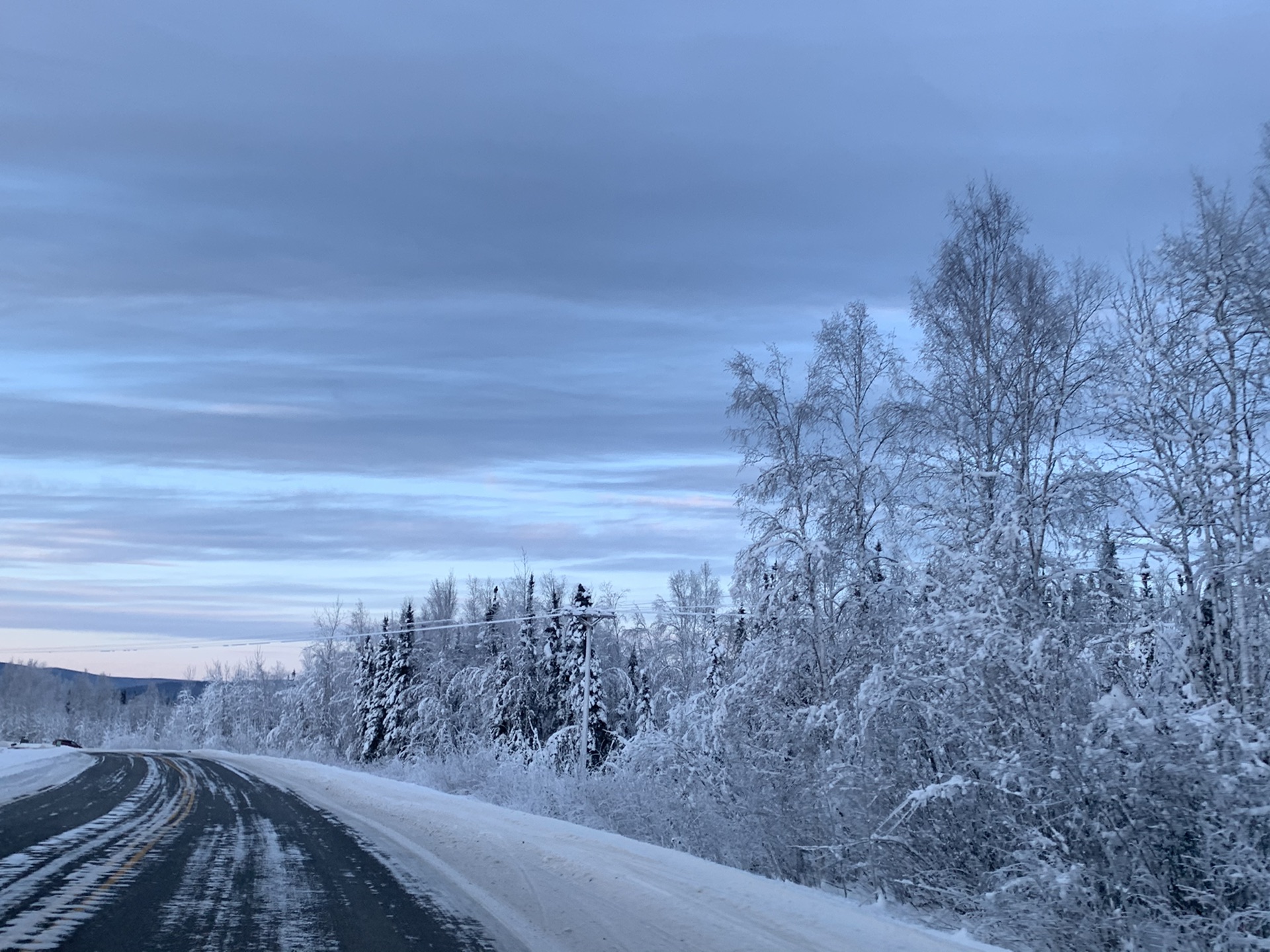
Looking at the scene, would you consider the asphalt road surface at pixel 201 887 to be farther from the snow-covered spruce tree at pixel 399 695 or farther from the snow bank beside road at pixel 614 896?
the snow-covered spruce tree at pixel 399 695

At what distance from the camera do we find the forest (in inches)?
296

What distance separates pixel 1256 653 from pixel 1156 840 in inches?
89.5

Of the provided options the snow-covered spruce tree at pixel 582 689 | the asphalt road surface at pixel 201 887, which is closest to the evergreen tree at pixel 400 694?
the snow-covered spruce tree at pixel 582 689

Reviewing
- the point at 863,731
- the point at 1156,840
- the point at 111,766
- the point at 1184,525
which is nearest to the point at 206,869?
the point at 863,731

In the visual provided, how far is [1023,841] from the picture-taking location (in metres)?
8.55

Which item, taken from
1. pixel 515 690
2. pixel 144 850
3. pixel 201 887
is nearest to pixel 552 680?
pixel 515 690

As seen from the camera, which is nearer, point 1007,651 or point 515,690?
point 1007,651

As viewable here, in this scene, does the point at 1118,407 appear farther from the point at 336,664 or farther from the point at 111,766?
the point at 336,664

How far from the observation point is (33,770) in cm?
3331

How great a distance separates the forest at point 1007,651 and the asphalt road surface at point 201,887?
477 centimetres

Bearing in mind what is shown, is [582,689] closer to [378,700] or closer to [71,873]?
[378,700]

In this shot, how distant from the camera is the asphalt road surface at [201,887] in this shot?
770cm

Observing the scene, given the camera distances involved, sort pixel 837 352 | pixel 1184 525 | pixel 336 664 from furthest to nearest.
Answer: pixel 336 664 < pixel 837 352 < pixel 1184 525

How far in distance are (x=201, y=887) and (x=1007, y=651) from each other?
8.47m
